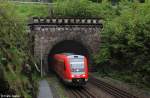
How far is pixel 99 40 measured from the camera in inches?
1736

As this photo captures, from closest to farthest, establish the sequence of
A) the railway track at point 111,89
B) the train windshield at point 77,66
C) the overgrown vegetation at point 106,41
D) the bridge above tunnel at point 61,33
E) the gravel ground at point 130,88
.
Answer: the overgrown vegetation at point 106,41 < the railway track at point 111,89 < the gravel ground at point 130,88 < the train windshield at point 77,66 < the bridge above tunnel at point 61,33

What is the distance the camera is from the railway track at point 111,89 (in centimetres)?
2599

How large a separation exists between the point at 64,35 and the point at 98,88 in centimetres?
1367

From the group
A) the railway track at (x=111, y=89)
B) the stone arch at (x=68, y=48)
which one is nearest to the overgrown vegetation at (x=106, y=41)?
the railway track at (x=111, y=89)

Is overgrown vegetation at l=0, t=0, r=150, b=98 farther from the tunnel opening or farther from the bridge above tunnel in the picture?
the tunnel opening

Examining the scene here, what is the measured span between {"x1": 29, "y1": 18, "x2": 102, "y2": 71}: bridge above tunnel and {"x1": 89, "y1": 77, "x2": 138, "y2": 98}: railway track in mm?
7785

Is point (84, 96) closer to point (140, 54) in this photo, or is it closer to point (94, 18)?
point (140, 54)

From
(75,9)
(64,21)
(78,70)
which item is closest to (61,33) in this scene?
(64,21)

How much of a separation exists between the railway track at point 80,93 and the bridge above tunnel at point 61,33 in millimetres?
11518

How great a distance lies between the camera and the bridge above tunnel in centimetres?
4203

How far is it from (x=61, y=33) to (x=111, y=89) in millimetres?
15248

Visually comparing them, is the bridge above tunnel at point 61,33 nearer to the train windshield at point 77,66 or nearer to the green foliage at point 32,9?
the green foliage at point 32,9

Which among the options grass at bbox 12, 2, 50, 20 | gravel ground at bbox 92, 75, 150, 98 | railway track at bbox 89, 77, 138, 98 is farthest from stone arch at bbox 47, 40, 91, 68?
gravel ground at bbox 92, 75, 150, 98

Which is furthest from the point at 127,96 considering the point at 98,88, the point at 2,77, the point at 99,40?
the point at 99,40
